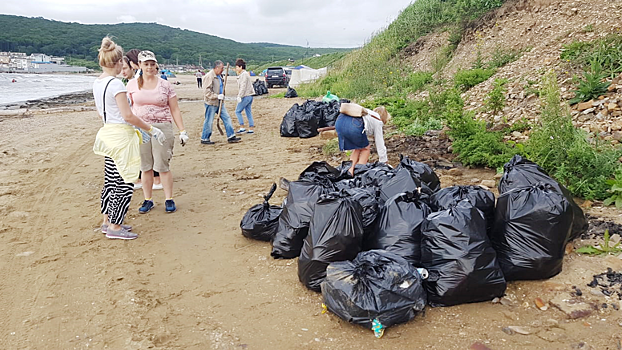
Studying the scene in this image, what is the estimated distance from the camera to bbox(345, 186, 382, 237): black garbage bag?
11.1 feet

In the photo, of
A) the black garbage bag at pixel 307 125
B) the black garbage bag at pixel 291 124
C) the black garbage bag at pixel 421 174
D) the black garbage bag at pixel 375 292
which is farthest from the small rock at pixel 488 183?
the black garbage bag at pixel 291 124

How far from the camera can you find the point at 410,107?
8.99m

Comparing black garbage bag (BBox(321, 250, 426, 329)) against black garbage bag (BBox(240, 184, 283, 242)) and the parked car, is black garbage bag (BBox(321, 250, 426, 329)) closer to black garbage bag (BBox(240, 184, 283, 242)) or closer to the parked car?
black garbage bag (BBox(240, 184, 283, 242))

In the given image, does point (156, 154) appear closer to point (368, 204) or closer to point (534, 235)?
point (368, 204)

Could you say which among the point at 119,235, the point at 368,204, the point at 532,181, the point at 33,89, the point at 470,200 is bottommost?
the point at 33,89

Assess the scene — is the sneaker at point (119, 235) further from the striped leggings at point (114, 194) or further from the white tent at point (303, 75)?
the white tent at point (303, 75)

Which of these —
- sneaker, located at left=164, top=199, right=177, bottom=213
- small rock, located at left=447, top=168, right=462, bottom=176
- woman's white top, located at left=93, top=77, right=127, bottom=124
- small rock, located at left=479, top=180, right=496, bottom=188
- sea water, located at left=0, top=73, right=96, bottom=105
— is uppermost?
woman's white top, located at left=93, top=77, right=127, bottom=124

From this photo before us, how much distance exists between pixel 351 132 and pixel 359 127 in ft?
0.34

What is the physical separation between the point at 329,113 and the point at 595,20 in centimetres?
516

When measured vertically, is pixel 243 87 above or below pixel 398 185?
above

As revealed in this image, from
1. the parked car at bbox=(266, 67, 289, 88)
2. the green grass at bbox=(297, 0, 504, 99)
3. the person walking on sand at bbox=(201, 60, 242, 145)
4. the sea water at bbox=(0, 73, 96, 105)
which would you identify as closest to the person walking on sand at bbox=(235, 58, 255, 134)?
the person walking on sand at bbox=(201, 60, 242, 145)

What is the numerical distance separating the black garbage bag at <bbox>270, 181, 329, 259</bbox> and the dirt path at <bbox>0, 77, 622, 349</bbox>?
17 centimetres

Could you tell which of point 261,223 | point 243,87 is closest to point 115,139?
point 261,223

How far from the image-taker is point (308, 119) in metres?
9.01
